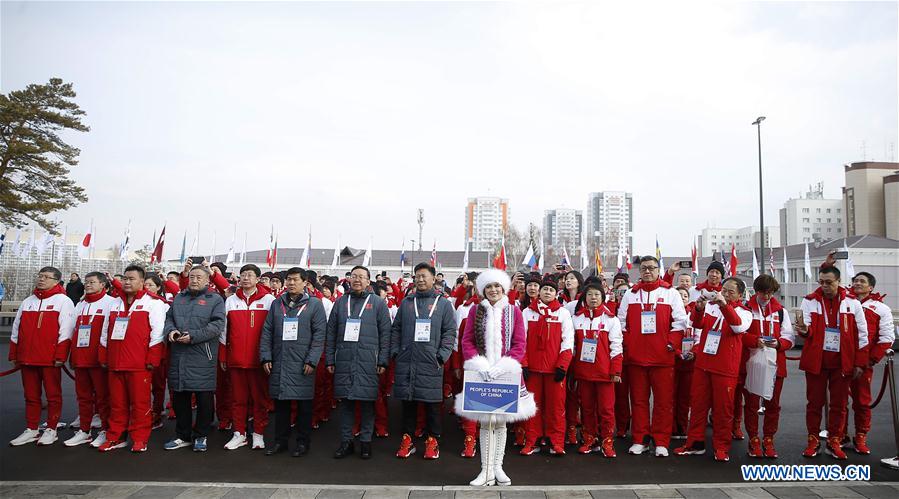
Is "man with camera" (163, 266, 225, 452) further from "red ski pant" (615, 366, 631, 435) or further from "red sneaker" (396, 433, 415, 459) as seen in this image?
"red ski pant" (615, 366, 631, 435)

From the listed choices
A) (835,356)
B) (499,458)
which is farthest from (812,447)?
(499,458)

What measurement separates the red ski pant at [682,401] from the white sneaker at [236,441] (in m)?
4.97

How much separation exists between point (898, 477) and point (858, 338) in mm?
1343

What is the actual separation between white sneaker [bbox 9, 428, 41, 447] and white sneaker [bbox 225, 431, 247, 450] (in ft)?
7.12

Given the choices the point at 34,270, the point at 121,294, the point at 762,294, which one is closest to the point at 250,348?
the point at 121,294

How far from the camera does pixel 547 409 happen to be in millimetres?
5934

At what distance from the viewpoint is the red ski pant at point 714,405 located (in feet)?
18.6

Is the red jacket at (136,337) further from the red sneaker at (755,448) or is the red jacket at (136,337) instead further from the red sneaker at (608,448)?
the red sneaker at (755,448)

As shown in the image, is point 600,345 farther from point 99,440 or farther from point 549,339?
point 99,440

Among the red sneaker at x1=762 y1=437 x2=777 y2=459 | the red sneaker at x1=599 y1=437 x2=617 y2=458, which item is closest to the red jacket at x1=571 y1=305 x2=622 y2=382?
the red sneaker at x1=599 y1=437 x2=617 y2=458

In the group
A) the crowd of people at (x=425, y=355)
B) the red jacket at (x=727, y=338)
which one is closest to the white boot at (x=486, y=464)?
the crowd of people at (x=425, y=355)

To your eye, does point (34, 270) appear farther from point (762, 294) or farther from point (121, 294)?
point (762, 294)

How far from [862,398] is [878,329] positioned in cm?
75

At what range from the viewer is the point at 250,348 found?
613cm
